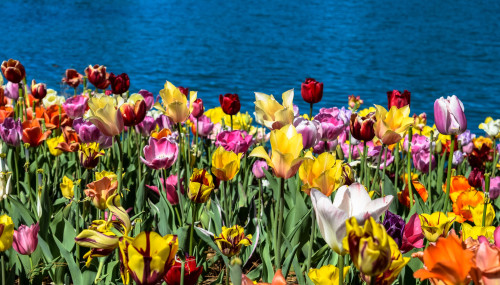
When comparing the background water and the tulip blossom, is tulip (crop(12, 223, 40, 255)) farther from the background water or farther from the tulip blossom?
the background water

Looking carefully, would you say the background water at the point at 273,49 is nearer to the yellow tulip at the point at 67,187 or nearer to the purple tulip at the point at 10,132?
the purple tulip at the point at 10,132

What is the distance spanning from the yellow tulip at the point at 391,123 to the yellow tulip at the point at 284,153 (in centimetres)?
53

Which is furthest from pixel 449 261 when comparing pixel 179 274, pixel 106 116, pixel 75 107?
pixel 75 107

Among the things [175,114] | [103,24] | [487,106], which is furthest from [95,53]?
[175,114]

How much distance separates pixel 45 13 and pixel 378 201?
22.6m

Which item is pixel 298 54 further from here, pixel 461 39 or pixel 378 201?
pixel 378 201

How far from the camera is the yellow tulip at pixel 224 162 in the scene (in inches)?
76.2

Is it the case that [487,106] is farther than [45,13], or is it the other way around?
[45,13]

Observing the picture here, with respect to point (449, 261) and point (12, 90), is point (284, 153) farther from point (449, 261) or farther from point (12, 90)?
point (12, 90)

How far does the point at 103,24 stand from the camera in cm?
1877

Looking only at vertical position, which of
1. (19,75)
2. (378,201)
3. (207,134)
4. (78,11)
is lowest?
(78,11)

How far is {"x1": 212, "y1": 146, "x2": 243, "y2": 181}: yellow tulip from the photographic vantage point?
194 centimetres

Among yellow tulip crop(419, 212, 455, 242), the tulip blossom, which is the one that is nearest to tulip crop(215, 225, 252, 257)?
the tulip blossom

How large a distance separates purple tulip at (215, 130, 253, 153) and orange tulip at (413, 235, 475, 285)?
4.92 ft
